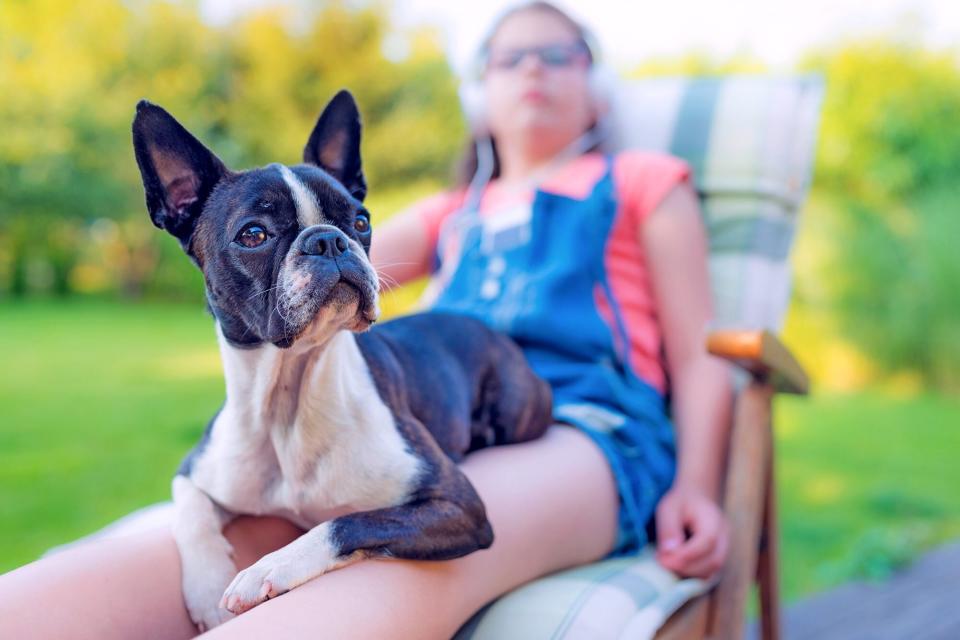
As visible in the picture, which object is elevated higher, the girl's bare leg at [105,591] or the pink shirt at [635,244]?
the pink shirt at [635,244]

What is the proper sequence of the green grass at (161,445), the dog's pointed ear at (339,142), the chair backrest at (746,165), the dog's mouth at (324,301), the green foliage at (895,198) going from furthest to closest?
the green foliage at (895,198)
the green grass at (161,445)
the chair backrest at (746,165)
the dog's pointed ear at (339,142)
the dog's mouth at (324,301)

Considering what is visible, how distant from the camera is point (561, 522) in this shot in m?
1.39

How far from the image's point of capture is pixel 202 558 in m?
1.17

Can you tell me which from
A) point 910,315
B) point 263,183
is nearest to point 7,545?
point 263,183

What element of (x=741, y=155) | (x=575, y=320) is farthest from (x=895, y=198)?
(x=575, y=320)

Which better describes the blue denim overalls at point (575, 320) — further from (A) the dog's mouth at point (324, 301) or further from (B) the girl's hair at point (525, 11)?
(A) the dog's mouth at point (324, 301)

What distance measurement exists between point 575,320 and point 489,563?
2.17 feet

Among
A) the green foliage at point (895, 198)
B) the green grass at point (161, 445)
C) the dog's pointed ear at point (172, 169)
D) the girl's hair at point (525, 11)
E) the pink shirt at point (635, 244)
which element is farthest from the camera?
the green foliage at point (895, 198)

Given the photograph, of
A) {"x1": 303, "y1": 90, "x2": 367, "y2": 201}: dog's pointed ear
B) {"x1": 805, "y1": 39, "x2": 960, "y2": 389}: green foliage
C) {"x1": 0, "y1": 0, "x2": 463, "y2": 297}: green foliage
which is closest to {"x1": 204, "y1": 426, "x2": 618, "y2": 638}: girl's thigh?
{"x1": 303, "y1": 90, "x2": 367, "y2": 201}: dog's pointed ear

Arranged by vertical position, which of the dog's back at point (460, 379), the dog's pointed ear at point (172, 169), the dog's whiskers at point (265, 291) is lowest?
the dog's back at point (460, 379)

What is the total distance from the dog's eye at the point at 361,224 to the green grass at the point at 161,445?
6.44 ft

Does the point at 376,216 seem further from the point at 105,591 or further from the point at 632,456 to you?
the point at 105,591

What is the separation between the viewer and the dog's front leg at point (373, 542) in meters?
1.01

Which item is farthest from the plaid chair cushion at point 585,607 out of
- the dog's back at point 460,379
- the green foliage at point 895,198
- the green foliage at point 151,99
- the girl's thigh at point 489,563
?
the green foliage at point 895,198
